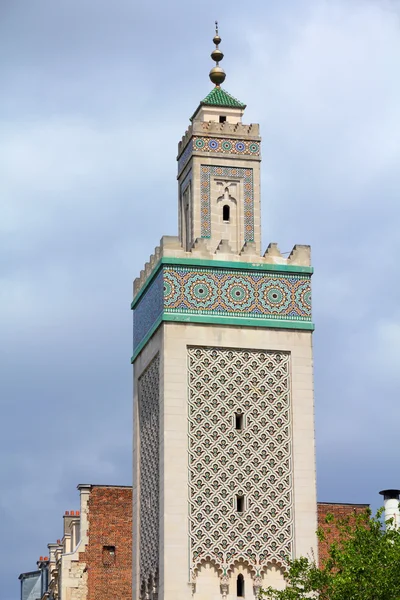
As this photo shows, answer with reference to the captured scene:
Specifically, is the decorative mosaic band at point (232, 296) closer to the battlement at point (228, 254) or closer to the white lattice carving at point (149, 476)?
the battlement at point (228, 254)

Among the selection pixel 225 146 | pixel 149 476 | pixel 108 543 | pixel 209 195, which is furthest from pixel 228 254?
pixel 108 543

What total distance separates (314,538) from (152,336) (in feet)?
16.9

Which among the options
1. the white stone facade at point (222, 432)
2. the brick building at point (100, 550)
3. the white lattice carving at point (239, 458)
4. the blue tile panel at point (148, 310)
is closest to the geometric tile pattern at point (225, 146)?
the white stone facade at point (222, 432)

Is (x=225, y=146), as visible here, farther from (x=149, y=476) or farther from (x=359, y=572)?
(x=359, y=572)

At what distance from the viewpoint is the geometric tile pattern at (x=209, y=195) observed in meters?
35.3

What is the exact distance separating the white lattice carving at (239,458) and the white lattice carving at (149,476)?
3.48 ft

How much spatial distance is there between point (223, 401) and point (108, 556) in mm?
10411

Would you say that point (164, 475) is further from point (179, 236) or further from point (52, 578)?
point (52, 578)

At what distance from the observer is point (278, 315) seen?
34.4 meters

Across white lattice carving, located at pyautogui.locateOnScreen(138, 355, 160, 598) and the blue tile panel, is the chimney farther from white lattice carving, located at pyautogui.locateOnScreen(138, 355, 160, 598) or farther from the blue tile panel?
the blue tile panel

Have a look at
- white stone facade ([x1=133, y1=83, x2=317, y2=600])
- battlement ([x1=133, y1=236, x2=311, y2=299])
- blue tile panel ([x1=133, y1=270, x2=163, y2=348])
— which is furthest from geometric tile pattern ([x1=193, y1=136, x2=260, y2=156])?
blue tile panel ([x1=133, y1=270, x2=163, y2=348])

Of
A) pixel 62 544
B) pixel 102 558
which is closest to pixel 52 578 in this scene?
pixel 62 544

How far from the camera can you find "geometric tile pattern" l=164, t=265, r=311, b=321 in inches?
1340

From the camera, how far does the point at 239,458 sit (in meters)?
33.4
